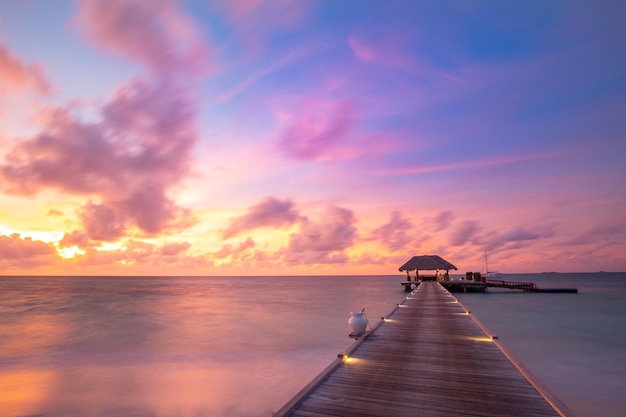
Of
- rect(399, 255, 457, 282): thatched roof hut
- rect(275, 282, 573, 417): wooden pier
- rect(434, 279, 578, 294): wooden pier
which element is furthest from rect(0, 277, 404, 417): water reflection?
rect(434, 279, 578, 294): wooden pier

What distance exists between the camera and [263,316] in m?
35.0

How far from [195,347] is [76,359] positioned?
5802 millimetres

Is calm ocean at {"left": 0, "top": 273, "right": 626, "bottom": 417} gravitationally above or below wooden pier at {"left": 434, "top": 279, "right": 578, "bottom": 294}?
below

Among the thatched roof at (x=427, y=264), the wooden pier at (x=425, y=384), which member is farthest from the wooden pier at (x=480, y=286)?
the wooden pier at (x=425, y=384)

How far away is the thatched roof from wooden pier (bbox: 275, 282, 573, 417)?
141 feet

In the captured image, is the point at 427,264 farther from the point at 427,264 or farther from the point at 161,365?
the point at 161,365

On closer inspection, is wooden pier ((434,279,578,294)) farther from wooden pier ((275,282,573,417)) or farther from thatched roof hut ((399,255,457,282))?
wooden pier ((275,282,573,417))

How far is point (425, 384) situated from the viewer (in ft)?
24.4

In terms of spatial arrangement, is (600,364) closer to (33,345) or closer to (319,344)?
(319,344)

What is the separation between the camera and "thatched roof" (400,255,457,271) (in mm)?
52938

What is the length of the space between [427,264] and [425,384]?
4874 cm

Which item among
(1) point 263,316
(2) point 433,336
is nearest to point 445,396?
(2) point 433,336

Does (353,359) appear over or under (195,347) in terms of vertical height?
over

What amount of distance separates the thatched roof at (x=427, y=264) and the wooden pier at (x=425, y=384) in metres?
43.0
